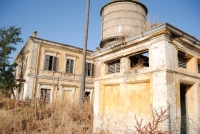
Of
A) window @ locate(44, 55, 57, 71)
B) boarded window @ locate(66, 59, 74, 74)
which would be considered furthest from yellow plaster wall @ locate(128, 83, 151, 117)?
boarded window @ locate(66, 59, 74, 74)

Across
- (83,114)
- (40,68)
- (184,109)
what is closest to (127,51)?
(184,109)

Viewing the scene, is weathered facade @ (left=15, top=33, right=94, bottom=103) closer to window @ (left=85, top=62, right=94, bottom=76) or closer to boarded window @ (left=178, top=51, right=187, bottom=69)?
window @ (left=85, top=62, right=94, bottom=76)

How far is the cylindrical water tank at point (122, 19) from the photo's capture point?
6773 mm

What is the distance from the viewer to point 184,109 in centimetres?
532

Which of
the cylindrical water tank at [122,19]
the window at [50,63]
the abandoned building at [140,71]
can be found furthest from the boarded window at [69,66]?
the cylindrical water tank at [122,19]

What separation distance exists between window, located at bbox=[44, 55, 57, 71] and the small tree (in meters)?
4.54

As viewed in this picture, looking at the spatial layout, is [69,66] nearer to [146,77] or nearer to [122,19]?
[122,19]

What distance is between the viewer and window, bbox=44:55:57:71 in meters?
15.4

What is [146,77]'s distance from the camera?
14.4 ft

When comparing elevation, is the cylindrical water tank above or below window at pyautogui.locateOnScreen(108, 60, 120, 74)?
above

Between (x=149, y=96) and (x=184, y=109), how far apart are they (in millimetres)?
2086

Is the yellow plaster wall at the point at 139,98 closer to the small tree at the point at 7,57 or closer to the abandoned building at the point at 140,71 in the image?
the abandoned building at the point at 140,71

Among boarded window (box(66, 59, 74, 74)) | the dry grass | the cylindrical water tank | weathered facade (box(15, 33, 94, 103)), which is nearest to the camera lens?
the dry grass

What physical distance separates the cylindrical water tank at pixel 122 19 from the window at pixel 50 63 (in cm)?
993
